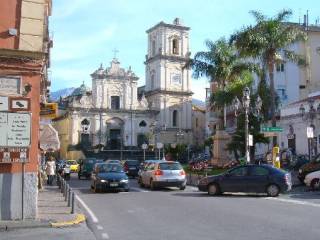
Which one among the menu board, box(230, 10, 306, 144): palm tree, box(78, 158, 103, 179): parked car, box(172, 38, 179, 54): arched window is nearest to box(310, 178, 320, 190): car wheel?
box(230, 10, 306, 144): palm tree

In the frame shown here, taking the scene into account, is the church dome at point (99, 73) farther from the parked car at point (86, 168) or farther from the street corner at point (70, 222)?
the street corner at point (70, 222)

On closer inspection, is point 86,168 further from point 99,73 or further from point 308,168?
point 99,73

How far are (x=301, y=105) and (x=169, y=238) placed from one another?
114 ft

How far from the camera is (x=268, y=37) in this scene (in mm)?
36531

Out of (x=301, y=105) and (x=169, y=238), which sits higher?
(x=301, y=105)

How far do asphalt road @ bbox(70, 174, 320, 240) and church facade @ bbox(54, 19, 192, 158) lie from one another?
212 ft

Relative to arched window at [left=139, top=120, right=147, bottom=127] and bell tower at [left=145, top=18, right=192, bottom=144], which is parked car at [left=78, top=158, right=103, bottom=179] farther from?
arched window at [left=139, top=120, right=147, bottom=127]

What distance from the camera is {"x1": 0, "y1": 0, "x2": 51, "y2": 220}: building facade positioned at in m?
14.6

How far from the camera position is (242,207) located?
17719 millimetres

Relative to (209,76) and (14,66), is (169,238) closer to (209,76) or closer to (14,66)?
(14,66)

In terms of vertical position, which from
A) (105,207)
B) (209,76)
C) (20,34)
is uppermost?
Answer: (209,76)

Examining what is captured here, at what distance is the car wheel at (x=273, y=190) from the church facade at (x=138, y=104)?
62.0 m

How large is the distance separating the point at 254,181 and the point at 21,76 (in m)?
11.5

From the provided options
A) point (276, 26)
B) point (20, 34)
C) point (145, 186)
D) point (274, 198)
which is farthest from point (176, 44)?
point (20, 34)
